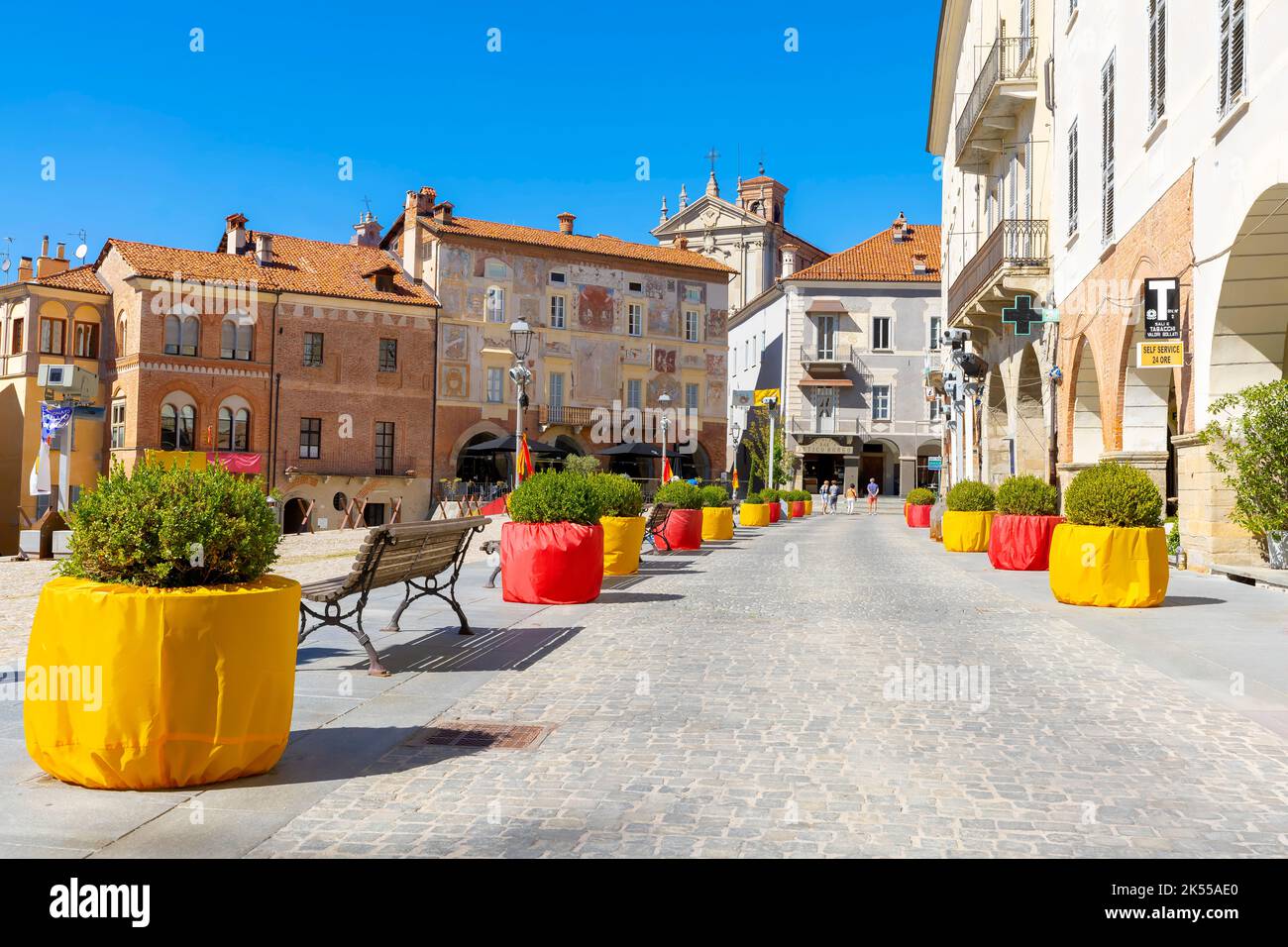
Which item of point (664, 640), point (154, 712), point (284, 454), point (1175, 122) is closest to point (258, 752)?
point (154, 712)

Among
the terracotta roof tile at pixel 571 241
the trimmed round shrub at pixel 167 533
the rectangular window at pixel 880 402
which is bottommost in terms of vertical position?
the trimmed round shrub at pixel 167 533

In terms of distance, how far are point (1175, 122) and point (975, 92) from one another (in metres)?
12.9

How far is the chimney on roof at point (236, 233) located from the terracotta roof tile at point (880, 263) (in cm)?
2903

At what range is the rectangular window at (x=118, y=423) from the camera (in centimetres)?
4344

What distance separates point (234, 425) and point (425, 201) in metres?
14.2

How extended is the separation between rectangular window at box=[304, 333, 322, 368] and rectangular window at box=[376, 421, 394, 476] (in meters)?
3.76

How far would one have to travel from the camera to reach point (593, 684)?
6.89m

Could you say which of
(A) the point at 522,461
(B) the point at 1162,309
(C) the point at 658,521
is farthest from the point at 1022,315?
(A) the point at 522,461

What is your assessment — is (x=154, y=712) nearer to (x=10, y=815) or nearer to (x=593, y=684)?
(x=10, y=815)

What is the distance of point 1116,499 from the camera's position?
437 inches

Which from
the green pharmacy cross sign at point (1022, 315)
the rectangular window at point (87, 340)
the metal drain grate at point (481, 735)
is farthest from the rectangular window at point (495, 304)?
the metal drain grate at point (481, 735)

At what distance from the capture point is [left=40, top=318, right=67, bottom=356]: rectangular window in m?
43.6

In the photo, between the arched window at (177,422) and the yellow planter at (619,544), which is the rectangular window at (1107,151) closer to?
the yellow planter at (619,544)

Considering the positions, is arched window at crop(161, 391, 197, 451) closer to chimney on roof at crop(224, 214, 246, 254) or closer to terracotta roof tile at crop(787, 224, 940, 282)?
chimney on roof at crop(224, 214, 246, 254)
